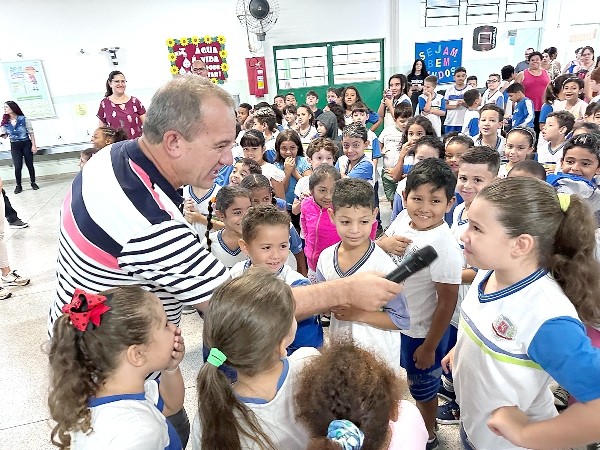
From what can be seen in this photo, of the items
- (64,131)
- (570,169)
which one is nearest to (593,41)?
(570,169)

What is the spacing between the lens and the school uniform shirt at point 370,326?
133 centimetres

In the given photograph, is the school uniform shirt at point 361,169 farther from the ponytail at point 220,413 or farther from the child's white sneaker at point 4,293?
the child's white sneaker at point 4,293

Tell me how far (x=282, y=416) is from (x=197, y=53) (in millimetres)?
8067

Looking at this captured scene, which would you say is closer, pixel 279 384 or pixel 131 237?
pixel 279 384

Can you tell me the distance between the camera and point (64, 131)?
7676mm

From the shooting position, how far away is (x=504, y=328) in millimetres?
1040

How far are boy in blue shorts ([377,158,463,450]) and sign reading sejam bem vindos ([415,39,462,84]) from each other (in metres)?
7.96

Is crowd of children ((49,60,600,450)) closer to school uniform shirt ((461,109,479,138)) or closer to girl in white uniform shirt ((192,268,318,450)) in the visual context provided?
girl in white uniform shirt ((192,268,318,450))

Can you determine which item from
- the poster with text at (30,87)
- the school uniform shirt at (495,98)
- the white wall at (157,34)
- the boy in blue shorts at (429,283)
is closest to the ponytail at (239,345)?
the boy in blue shorts at (429,283)

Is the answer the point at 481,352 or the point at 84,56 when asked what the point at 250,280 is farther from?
the point at 84,56

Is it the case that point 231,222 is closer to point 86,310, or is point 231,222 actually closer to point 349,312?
point 349,312

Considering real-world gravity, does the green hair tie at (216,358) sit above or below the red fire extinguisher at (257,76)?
below

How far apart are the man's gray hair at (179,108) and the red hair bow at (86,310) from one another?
0.46 metres

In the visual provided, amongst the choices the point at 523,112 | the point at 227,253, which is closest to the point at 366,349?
the point at 227,253
